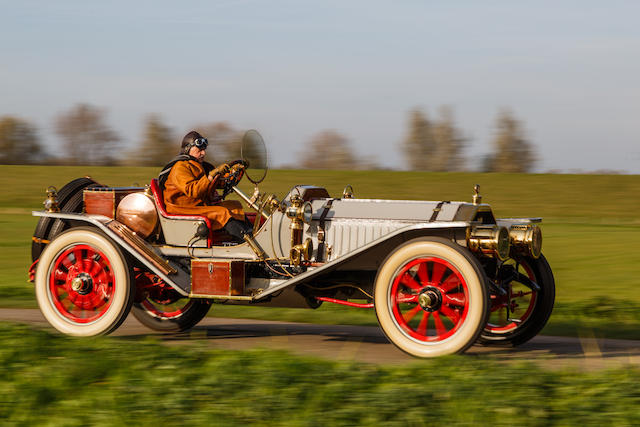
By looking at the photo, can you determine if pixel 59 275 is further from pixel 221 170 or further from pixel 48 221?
pixel 221 170

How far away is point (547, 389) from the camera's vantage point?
510 centimetres

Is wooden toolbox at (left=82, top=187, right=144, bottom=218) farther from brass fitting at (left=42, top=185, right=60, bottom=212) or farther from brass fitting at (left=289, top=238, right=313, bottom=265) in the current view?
brass fitting at (left=289, top=238, right=313, bottom=265)

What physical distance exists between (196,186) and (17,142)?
4952 cm

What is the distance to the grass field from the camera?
954cm

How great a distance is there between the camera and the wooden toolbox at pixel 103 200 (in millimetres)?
8133

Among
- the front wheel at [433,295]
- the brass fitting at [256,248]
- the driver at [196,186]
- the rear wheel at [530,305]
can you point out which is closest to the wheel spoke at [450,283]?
the front wheel at [433,295]

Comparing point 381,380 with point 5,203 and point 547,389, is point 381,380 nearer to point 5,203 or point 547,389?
point 547,389

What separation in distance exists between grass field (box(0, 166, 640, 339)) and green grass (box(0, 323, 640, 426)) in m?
3.18

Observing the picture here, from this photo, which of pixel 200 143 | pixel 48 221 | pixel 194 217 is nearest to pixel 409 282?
pixel 194 217

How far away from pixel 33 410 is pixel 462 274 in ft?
10.1

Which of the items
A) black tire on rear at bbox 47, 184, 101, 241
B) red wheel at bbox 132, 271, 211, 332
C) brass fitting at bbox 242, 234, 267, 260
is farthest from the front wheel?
black tire on rear at bbox 47, 184, 101, 241

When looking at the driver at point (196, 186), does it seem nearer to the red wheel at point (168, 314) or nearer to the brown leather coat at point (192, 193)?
the brown leather coat at point (192, 193)

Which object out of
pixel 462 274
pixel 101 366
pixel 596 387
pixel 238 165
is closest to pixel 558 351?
pixel 462 274

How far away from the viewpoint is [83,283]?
7652 mm
